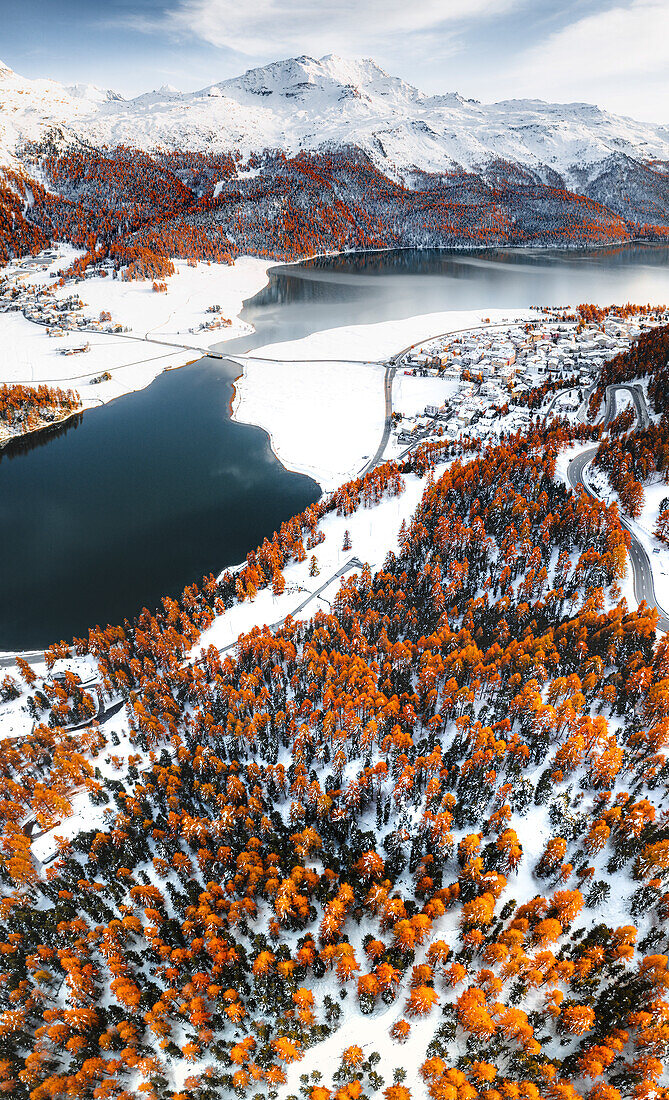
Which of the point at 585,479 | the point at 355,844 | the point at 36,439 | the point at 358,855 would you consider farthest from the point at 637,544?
the point at 36,439

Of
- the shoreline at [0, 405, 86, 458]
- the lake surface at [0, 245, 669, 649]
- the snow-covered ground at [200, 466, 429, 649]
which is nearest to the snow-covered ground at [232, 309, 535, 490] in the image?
the lake surface at [0, 245, 669, 649]

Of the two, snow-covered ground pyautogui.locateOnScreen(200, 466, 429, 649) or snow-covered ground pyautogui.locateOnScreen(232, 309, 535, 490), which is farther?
snow-covered ground pyautogui.locateOnScreen(232, 309, 535, 490)

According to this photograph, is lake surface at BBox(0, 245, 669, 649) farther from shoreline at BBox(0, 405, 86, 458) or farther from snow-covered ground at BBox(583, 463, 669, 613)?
snow-covered ground at BBox(583, 463, 669, 613)

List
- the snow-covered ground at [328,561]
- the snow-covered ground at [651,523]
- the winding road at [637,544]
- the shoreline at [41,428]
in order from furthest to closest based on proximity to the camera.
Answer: the shoreline at [41,428] < the snow-covered ground at [328,561] < the snow-covered ground at [651,523] < the winding road at [637,544]

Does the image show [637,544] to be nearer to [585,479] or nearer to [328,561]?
[585,479]

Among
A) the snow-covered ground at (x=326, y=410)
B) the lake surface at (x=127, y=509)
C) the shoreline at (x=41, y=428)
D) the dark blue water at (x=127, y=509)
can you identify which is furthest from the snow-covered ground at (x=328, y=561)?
the shoreline at (x=41, y=428)

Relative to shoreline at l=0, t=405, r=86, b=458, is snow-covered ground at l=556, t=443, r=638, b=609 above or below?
below

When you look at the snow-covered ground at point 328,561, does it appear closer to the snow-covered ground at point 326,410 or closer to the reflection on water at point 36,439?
the snow-covered ground at point 326,410

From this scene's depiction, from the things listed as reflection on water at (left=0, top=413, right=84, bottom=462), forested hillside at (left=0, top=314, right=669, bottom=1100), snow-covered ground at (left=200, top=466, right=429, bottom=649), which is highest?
reflection on water at (left=0, top=413, right=84, bottom=462)

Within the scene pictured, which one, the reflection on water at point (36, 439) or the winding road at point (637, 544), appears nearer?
the winding road at point (637, 544)

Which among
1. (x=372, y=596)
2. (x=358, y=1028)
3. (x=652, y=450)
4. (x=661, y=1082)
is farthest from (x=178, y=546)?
(x=652, y=450)

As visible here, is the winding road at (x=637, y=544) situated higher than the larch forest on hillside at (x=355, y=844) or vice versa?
the winding road at (x=637, y=544)
